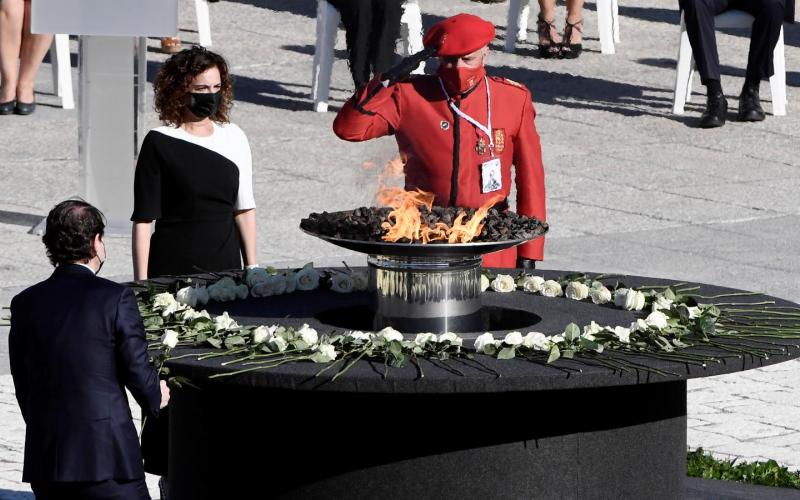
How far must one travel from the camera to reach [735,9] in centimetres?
1369

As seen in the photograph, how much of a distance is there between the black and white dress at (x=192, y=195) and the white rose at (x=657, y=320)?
1.83 metres

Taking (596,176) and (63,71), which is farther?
(63,71)

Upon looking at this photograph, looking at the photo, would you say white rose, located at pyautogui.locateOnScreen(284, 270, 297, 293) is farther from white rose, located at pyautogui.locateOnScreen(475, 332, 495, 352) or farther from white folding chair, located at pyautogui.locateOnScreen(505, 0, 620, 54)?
white folding chair, located at pyautogui.locateOnScreen(505, 0, 620, 54)

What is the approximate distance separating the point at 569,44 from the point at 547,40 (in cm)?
22

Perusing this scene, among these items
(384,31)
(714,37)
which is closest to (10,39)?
(384,31)

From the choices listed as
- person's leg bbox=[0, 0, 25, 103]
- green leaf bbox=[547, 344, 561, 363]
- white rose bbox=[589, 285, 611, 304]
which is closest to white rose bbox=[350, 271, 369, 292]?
white rose bbox=[589, 285, 611, 304]

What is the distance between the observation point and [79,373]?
14.9 feet

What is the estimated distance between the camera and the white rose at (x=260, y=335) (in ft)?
16.3

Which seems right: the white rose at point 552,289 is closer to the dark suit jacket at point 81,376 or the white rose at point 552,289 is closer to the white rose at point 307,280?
the white rose at point 307,280

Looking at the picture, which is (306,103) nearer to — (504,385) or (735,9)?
(735,9)

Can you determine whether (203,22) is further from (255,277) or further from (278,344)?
(278,344)

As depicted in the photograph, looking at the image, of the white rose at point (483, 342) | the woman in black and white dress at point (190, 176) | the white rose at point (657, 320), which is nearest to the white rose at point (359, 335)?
the white rose at point (483, 342)

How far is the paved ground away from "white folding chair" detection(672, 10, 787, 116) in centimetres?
14

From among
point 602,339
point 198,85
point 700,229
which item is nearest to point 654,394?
point 602,339
